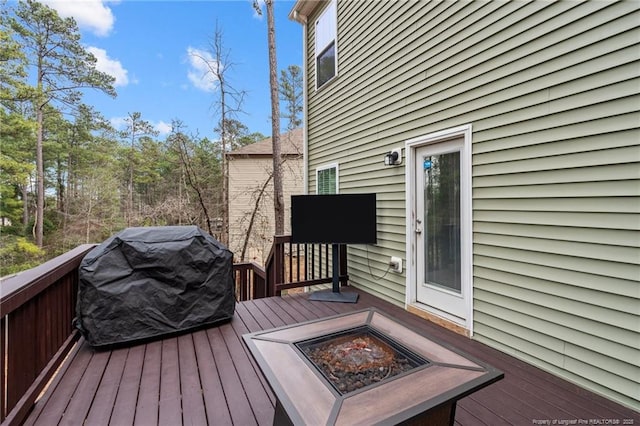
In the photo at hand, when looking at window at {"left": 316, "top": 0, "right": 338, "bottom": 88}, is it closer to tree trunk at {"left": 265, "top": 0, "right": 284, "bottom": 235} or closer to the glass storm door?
tree trunk at {"left": 265, "top": 0, "right": 284, "bottom": 235}

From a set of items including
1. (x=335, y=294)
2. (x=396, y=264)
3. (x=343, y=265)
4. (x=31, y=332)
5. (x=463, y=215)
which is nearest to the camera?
(x=31, y=332)

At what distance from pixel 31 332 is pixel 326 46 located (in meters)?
5.54

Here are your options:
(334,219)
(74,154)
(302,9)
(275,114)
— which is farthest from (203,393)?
(74,154)

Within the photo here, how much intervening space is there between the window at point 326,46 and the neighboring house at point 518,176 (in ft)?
3.89

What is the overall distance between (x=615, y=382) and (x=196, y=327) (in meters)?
3.22

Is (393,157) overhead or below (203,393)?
overhead

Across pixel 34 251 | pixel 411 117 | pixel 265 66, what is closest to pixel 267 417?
pixel 411 117

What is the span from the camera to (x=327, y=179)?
5.57 m

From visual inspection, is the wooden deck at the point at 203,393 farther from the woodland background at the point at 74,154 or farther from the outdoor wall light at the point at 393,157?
the woodland background at the point at 74,154

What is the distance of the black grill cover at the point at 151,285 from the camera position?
8.11ft

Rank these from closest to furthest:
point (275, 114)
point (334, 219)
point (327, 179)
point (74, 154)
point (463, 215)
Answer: point (463, 215), point (334, 219), point (327, 179), point (275, 114), point (74, 154)

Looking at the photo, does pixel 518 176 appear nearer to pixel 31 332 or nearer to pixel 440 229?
pixel 440 229

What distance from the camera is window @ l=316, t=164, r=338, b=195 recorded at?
5246 mm

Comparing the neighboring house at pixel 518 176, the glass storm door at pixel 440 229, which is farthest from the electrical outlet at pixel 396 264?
the glass storm door at pixel 440 229
